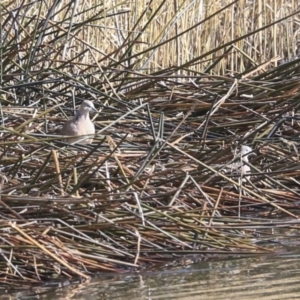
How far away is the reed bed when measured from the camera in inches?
171

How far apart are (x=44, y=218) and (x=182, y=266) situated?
0.62 metres

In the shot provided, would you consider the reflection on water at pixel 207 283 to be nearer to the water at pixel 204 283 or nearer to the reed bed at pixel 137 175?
the water at pixel 204 283

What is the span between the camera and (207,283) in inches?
162

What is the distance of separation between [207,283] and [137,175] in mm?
797

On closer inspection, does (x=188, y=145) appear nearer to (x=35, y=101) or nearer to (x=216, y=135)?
(x=216, y=135)

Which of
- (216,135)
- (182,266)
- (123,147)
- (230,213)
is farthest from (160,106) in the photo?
(182,266)

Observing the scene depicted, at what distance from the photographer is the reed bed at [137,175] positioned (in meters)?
4.34

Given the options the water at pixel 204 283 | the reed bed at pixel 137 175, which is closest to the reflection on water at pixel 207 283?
the water at pixel 204 283

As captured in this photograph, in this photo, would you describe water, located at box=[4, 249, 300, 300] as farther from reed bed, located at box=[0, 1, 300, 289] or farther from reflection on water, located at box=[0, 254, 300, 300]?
reed bed, located at box=[0, 1, 300, 289]

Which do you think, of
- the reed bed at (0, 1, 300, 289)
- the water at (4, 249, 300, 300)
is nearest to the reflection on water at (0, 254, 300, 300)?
the water at (4, 249, 300, 300)

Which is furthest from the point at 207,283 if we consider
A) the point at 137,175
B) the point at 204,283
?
the point at 137,175

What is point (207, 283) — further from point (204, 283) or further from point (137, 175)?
point (137, 175)

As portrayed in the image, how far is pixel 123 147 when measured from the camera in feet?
18.9

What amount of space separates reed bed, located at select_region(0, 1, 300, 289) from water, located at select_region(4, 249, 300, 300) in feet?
0.35
